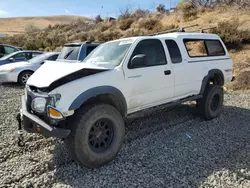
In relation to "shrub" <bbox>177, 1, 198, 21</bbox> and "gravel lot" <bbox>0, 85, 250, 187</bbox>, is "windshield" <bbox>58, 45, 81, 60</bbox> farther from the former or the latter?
"shrub" <bbox>177, 1, 198, 21</bbox>

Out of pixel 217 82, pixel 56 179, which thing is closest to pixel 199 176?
pixel 56 179

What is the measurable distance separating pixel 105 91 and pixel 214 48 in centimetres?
376

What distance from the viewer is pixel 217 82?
6.02 meters

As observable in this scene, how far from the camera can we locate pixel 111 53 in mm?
4402

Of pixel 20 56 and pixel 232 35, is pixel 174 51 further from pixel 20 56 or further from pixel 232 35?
pixel 232 35

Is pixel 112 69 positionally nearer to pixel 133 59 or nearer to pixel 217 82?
pixel 133 59

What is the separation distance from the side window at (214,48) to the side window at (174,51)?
4.56 feet

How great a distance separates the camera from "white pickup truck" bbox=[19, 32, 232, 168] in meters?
3.28

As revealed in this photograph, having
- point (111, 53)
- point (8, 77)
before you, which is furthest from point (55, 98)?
point (8, 77)

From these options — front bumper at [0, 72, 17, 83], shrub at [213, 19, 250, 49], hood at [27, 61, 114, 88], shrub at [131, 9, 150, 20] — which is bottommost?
front bumper at [0, 72, 17, 83]

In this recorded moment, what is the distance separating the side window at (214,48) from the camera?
233 inches

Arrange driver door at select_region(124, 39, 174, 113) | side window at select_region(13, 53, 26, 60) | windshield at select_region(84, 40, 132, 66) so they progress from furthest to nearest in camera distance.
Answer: side window at select_region(13, 53, 26, 60) < windshield at select_region(84, 40, 132, 66) < driver door at select_region(124, 39, 174, 113)

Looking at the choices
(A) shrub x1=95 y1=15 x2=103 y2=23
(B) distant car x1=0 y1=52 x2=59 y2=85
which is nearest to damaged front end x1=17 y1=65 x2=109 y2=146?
(B) distant car x1=0 y1=52 x2=59 y2=85

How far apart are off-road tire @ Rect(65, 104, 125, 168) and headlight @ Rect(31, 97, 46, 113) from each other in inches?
17.2
